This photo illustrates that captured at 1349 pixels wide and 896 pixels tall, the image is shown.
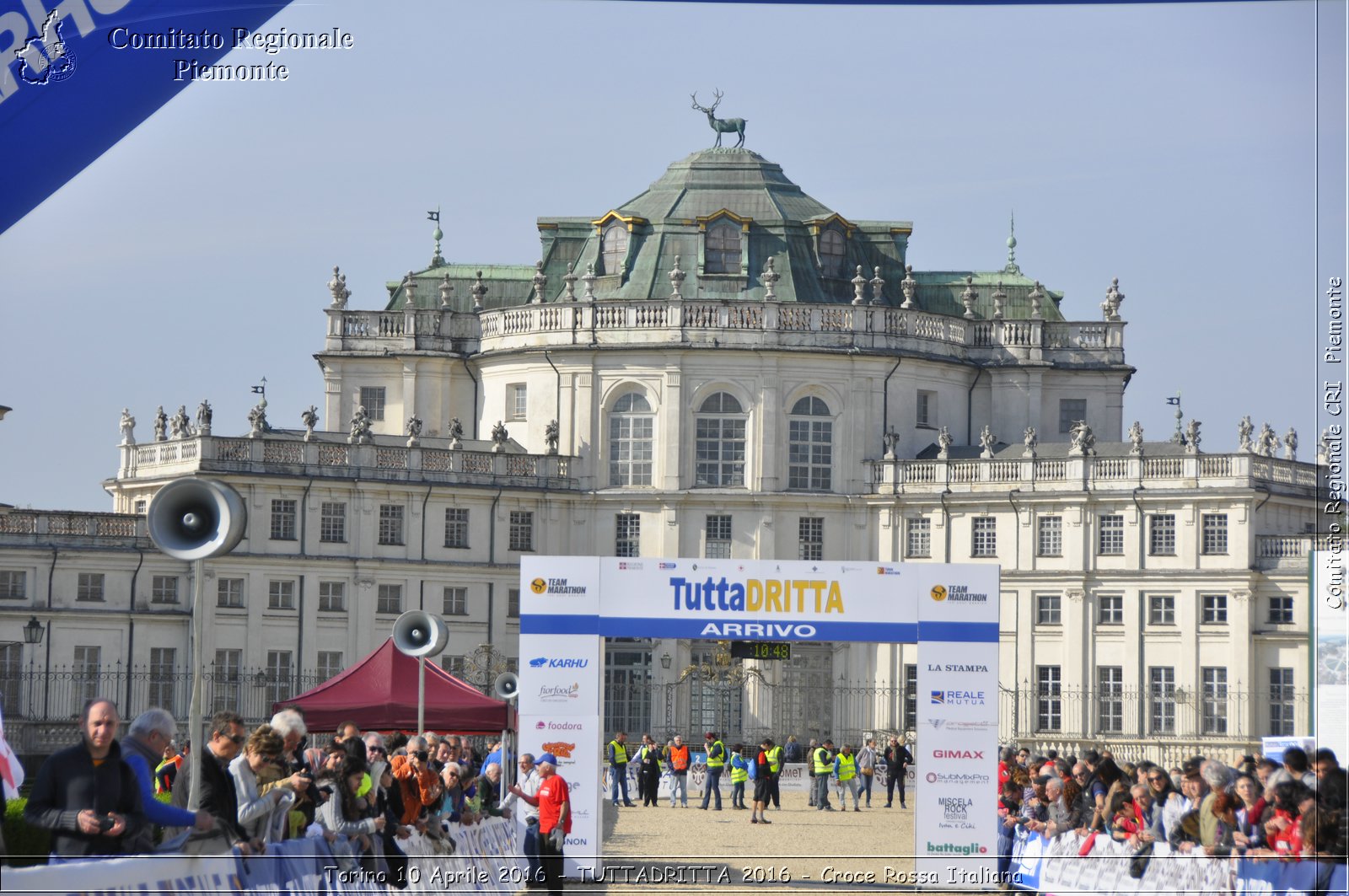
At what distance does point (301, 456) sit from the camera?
65625 millimetres

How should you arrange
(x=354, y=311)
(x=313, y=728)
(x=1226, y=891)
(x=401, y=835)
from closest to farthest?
(x=1226, y=891)
(x=401, y=835)
(x=313, y=728)
(x=354, y=311)

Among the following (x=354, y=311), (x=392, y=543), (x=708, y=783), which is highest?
(x=354, y=311)

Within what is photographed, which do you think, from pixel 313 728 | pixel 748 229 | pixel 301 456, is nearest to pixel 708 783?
pixel 313 728

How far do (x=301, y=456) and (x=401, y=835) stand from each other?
45.5 m

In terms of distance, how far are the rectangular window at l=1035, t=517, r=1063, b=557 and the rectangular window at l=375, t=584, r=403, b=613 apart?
1696cm

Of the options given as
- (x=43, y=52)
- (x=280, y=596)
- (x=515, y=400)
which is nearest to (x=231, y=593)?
(x=280, y=596)

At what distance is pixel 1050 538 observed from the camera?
219 ft

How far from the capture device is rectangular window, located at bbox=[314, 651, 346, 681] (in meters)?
64.6

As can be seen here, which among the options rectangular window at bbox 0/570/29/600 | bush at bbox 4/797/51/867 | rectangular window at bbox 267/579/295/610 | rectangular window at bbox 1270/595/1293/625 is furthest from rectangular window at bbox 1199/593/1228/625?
bush at bbox 4/797/51/867

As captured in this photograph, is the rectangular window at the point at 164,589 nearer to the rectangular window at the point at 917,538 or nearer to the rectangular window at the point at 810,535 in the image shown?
the rectangular window at the point at 810,535

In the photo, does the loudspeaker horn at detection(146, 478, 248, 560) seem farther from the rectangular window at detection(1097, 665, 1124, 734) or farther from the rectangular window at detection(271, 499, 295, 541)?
the rectangular window at detection(1097, 665, 1124, 734)

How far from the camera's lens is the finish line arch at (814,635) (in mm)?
28734

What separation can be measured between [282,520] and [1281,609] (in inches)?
1016

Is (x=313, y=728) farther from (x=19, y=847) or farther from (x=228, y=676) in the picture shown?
(x=228, y=676)
